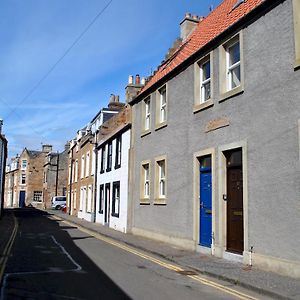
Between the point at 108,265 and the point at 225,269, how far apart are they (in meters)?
3.09

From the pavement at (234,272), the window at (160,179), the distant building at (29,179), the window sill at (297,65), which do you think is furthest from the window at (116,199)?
the distant building at (29,179)

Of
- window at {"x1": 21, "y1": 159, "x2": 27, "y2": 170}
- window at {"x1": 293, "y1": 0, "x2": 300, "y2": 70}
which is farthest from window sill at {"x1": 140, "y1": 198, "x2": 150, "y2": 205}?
window at {"x1": 21, "y1": 159, "x2": 27, "y2": 170}

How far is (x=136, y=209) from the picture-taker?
20.6m

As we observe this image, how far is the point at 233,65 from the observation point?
12938 millimetres

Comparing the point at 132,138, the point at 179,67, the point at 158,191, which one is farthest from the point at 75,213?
the point at 179,67

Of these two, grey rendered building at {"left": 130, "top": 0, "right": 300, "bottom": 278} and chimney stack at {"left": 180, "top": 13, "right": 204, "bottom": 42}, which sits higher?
chimney stack at {"left": 180, "top": 13, "right": 204, "bottom": 42}

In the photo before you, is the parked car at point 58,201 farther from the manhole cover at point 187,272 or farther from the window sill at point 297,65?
the window sill at point 297,65

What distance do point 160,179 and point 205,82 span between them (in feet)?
16.9

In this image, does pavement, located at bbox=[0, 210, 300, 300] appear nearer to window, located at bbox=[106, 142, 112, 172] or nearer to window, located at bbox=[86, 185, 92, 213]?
window, located at bbox=[106, 142, 112, 172]

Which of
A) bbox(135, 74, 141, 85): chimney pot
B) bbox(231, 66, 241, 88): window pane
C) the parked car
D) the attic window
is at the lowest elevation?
the parked car

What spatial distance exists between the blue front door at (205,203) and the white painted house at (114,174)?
8388 millimetres

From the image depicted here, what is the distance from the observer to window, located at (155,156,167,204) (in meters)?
17.7

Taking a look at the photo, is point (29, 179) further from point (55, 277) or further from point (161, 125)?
point (55, 277)

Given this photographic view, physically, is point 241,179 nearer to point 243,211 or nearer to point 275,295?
point 243,211
